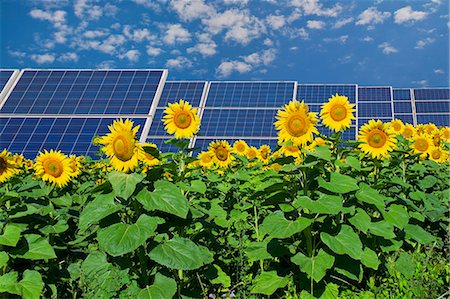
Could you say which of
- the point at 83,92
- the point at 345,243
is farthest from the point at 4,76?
the point at 345,243

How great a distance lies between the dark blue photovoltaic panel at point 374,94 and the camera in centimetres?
3105

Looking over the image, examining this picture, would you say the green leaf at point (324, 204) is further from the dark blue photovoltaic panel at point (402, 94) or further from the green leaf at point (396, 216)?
the dark blue photovoltaic panel at point (402, 94)

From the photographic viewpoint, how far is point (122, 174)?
161 inches

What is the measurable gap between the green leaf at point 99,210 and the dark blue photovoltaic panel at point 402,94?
2895 centimetres

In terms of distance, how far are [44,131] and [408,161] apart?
12.3 m

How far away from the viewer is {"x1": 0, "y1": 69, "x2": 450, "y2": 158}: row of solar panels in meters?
15.7

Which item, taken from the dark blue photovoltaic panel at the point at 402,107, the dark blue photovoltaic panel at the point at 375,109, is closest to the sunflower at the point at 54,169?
the dark blue photovoltaic panel at the point at 375,109

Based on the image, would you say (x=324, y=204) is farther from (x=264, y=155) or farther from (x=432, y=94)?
(x=432, y=94)

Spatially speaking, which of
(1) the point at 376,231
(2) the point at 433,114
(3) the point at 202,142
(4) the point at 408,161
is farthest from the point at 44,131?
(2) the point at 433,114

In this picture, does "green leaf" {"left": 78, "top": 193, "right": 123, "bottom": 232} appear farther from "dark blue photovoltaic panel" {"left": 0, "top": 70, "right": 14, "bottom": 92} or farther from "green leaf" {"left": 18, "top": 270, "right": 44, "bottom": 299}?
"dark blue photovoltaic panel" {"left": 0, "top": 70, "right": 14, "bottom": 92}

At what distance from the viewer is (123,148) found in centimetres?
412

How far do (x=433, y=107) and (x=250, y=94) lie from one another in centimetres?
1094

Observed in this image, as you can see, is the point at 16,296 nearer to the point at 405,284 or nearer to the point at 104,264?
the point at 104,264

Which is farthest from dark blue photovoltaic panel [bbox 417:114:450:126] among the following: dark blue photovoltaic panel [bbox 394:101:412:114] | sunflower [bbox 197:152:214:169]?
sunflower [bbox 197:152:214:169]
